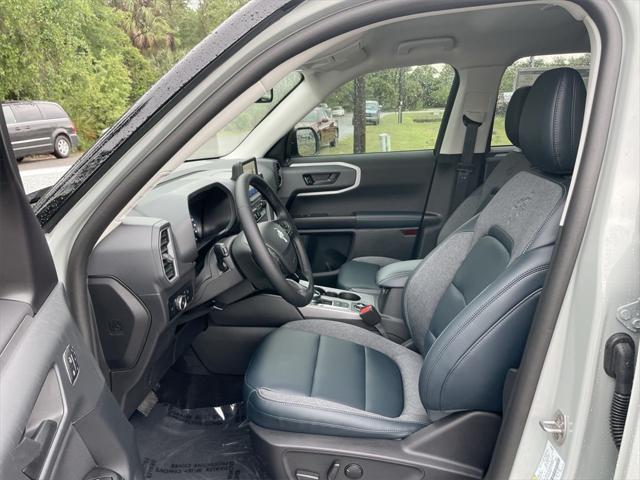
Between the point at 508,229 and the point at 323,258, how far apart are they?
61.9 inches

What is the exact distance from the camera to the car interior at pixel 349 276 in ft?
4.05

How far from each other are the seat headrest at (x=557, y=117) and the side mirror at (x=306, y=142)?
1.72 metres

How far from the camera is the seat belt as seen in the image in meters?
2.74

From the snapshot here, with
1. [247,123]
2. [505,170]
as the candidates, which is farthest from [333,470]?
[247,123]

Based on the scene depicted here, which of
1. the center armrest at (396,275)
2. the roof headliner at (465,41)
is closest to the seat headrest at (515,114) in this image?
the roof headliner at (465,41)

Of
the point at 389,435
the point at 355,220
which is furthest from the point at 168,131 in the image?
the point at 355,220

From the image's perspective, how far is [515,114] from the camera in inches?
63.5

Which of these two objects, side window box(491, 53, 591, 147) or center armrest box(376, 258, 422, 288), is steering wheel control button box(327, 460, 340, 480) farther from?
side window box(491, 53, 591, 147)

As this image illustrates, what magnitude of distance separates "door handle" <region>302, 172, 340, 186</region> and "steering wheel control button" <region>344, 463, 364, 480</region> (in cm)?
191

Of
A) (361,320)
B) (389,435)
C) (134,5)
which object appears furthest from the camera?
(134,5)

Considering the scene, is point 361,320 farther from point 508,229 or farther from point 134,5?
point 134,5

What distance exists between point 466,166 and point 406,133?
39 centimetres

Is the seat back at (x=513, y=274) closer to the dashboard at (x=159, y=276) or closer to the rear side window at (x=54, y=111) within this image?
the dashboard at (x=159, y=276)

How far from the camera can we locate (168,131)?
103cm
